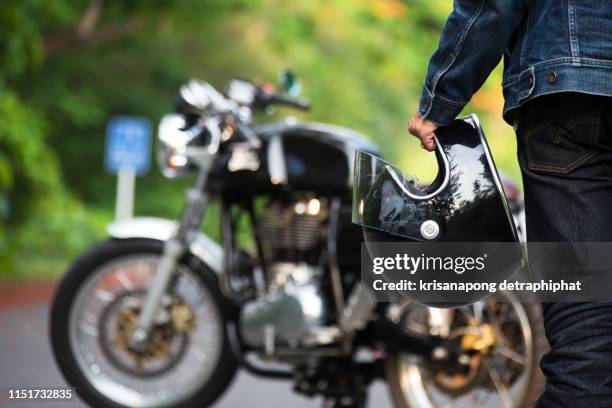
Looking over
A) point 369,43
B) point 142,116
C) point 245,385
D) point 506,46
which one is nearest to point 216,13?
point 369,43

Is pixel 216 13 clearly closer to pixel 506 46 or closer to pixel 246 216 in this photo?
pixel 246 216

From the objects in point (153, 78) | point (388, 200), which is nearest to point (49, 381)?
point (388, 200)

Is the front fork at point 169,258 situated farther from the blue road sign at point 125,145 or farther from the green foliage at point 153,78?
the blue road sign at point 125,145

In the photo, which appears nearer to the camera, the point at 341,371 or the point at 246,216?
the point at 341,371

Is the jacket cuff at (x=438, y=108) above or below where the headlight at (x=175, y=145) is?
below

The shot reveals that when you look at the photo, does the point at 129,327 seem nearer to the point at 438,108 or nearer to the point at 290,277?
the point at 290,277

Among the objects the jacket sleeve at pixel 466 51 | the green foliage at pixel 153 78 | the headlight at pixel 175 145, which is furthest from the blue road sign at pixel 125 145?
the jacket sleeve at pixel 466 51

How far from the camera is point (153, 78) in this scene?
23.0 metres

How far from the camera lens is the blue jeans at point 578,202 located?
96.4 inches

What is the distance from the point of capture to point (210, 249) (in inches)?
181

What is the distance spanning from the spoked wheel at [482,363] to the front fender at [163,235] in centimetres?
83

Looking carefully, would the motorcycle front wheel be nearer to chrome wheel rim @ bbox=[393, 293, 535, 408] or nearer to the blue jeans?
chrome wheel rim @ bbox=[393, 293, 535, 408]

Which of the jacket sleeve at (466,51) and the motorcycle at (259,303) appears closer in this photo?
the jacket sleeve at (466,51)

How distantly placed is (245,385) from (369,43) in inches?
567
